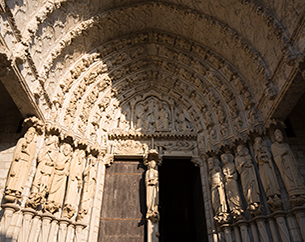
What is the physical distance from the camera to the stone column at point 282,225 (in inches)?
182

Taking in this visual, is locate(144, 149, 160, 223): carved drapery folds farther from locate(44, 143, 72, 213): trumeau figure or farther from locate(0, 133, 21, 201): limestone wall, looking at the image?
locate(0, 133, 21, 201): limestone wall

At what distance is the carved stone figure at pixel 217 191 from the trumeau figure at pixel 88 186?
9.72ft

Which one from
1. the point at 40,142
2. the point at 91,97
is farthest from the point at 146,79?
the point at 40,142

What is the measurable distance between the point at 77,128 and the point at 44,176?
1695 mm

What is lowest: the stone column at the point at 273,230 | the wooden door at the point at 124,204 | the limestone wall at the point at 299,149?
the stone column at the point at 273,230

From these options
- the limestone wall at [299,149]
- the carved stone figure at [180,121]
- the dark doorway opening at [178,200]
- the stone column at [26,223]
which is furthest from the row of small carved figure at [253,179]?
the stone column at [26,223]

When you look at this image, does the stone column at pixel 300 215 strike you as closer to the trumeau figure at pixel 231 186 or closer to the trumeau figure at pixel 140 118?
the trumeau figure at pixel 231 186

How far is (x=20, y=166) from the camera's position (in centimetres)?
499

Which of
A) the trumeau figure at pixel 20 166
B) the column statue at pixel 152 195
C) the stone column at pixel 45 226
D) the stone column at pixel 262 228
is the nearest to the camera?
the trumeau figure at pixel 20 166

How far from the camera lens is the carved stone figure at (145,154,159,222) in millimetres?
6004

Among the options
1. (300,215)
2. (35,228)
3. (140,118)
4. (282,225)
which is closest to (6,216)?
(35,228)

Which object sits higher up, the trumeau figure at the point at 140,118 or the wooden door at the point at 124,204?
the trumeau figure at the point at 140,118

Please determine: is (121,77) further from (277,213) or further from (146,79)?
Result: (277,213)

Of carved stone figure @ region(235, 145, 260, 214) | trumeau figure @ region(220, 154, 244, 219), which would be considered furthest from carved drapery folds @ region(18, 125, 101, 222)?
carved stone figure @ region(235, 145, 260, 214)
